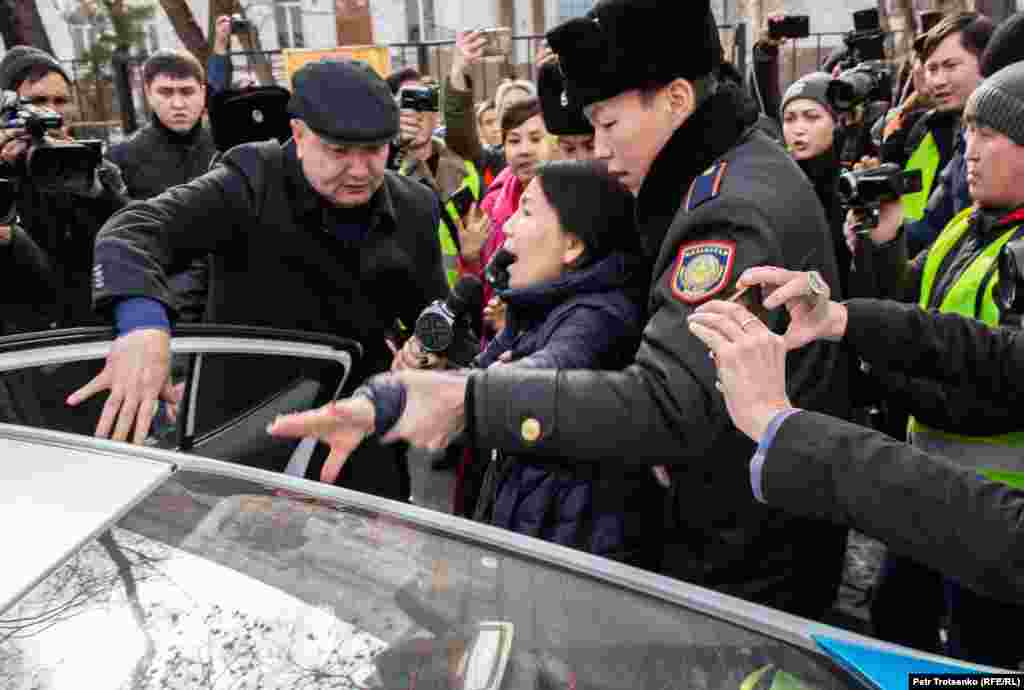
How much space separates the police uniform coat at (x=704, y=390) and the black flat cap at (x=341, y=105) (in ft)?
3.22

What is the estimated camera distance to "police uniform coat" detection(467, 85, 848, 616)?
1.42m

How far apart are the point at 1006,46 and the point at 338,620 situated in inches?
114

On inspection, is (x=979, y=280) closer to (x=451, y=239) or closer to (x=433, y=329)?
(x=433, y=329)

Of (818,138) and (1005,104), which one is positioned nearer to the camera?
(1005,104)

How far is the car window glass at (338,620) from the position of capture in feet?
3.18

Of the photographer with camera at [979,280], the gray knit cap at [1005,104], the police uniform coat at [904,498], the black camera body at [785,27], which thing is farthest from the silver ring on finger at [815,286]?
the black camera body at [785,27]

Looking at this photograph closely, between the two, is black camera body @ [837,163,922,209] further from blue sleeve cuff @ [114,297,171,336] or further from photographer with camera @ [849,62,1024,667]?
blue sleeve cuff @ [114,297,171,336]

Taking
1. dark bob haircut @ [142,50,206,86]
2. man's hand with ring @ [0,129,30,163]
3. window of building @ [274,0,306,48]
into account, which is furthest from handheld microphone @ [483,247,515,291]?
window of building @ [274,0,306,48]

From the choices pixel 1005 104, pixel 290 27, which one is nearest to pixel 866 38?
pixel 1005 104

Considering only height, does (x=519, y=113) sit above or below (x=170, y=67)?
below

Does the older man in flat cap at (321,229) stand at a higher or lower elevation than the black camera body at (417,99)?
lower

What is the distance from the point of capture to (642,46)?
5.46 feet

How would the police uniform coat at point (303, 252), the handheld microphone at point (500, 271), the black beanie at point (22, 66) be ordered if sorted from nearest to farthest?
the handheld microphone at point (500, 271) < the police uniform coat at point (303, 252) < the black beanie at point (22, 66)

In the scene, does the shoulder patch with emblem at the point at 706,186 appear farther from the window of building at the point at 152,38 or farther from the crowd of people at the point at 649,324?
the window of building at the point at 152,38
